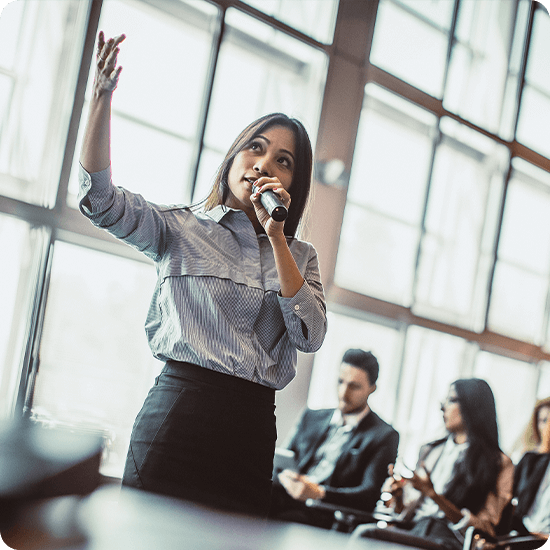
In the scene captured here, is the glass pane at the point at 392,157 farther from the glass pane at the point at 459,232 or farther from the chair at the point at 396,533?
the chair at the point at 396,533

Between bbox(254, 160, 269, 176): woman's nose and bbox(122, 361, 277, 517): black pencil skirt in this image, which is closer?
bbox(122, 361, 277, 517): black pencil skirt

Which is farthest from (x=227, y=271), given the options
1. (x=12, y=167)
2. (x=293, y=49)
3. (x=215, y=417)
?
(x=293, y=49)

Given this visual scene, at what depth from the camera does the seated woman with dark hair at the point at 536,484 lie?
224 centimetres

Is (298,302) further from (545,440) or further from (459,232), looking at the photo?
(545,440)

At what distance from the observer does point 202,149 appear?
1.64 m

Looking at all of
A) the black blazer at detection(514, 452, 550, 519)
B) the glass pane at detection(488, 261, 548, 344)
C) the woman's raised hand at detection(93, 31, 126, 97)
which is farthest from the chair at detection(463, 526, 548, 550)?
the woman's raised hand at detection(93, 31, 126, 97)

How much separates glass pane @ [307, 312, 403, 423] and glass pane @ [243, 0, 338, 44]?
0.85 meters

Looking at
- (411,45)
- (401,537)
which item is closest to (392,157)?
(411,45)

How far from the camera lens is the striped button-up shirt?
3.59 ft

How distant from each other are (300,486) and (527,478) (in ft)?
3.79

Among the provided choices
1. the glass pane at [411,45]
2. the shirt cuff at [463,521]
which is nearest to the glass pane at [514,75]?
the glass pane at [411,45]

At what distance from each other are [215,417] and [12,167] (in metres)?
0.90

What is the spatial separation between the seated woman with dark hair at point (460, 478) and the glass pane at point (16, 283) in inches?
47.1

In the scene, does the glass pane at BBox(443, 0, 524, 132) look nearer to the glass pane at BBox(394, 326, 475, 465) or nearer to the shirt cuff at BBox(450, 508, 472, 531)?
the glass pane at BBox(394, 326, 475, 465)
